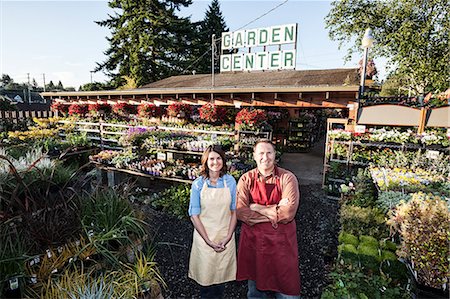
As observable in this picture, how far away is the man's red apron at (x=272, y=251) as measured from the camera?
7.17 ft

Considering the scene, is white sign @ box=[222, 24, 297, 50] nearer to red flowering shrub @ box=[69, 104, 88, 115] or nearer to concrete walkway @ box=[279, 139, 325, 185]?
concrete walkway @ box=[279, 139, 325, 185]

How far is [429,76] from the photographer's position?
36.1 feet

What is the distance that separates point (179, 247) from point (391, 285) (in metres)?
2.61

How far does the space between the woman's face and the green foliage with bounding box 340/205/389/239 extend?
170 cm

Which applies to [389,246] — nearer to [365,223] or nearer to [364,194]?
[365,223]

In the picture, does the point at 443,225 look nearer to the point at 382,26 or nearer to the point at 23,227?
the point at 23,227

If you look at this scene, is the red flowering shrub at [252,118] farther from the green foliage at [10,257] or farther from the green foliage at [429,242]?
the green foliage at [10,257]

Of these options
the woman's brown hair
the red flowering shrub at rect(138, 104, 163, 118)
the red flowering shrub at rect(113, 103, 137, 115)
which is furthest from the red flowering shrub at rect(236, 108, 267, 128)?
the red flowering shrub at rect(113, 103, 137, 115)

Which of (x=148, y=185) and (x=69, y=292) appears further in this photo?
(x=148, y=185)

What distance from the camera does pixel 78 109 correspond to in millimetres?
11039

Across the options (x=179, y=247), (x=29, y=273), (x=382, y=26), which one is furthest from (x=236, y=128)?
(x=382, y=26)

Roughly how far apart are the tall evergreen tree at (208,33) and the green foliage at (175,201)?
19.5m

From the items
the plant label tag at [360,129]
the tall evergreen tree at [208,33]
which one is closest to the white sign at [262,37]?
the plant label tag at [360,129]

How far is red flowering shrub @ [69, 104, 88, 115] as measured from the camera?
11031mm
